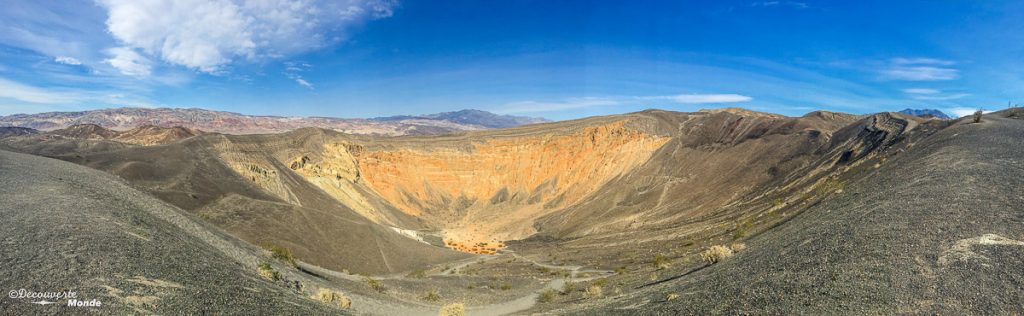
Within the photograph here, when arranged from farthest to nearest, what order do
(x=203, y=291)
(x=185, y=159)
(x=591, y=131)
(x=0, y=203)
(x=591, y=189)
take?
(x=591, y=131) → (x=591, y=189) → (x=185, y=159) → (x=0, y=203) → (x=203, y=291)

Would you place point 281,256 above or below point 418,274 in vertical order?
above

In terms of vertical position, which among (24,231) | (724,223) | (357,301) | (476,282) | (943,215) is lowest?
(476,282)

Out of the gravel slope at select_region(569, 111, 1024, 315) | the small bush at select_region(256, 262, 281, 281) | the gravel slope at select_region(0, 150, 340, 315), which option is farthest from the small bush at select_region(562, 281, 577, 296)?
the small bush at select_region(256, 262, 281, 281)

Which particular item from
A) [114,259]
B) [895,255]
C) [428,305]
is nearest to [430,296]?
[428,305]

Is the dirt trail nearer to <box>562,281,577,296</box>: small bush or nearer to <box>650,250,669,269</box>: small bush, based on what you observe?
<box>562,281,577,296</box>: small bush

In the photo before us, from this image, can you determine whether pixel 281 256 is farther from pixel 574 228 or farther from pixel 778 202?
pixel 574 228

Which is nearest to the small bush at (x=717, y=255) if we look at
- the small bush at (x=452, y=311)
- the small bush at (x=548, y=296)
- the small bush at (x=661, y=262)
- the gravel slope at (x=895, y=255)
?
the gravel slope at (x=895, y=255)

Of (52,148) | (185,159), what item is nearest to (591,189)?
(185,159)

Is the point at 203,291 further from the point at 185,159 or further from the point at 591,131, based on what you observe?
the point at 591,131
